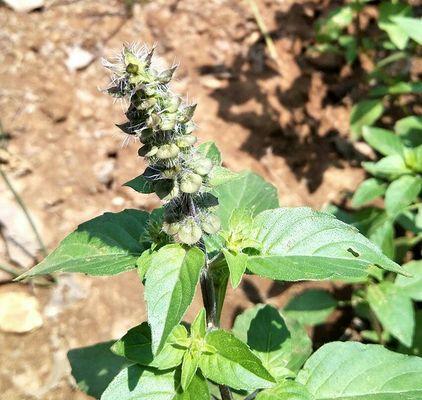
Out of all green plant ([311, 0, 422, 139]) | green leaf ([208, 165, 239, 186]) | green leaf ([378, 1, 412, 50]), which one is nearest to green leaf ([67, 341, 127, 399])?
green leaf ([208, 165, 239, 186])

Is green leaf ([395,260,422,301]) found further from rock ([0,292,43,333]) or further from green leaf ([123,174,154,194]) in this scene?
rock ([0,292,43,333])

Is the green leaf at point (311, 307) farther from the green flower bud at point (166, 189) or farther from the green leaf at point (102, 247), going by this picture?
the green flower bud at point (166, 189)

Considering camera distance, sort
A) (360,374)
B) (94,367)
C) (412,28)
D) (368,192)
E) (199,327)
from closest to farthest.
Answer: (199,327) < (360,374) < (94,367) < (412,28) < (368,192)

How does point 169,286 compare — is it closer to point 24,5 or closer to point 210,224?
point 210,224

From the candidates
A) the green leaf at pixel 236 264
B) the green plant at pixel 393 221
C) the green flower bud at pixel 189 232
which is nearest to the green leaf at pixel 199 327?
the green leaf at pixel 236 264

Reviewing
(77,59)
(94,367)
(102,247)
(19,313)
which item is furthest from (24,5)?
(102,247)

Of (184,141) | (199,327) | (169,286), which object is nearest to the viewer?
(184,141)

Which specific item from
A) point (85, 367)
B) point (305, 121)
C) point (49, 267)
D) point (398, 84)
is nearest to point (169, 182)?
point (49, 267)
